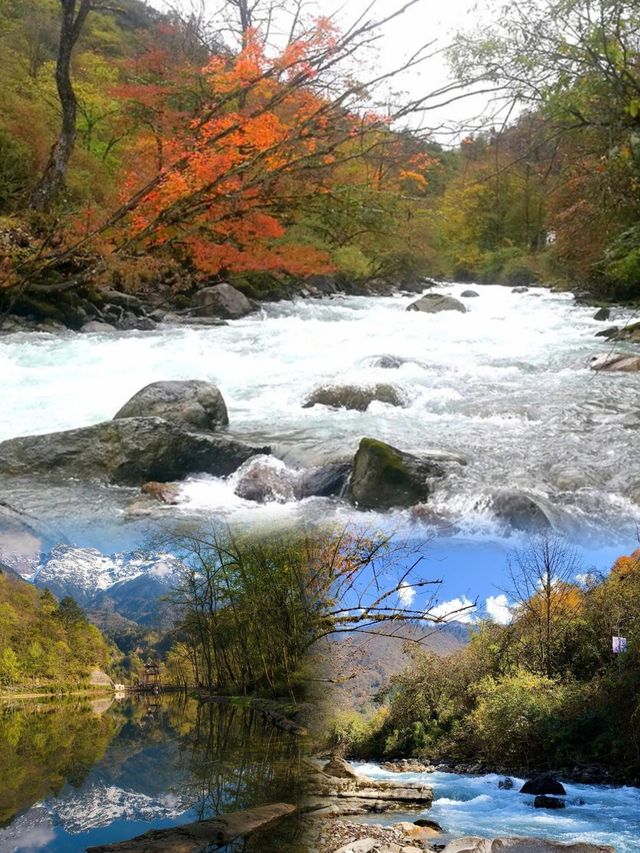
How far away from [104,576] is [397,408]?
183 inches

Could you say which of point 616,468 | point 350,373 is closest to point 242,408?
point 350,373

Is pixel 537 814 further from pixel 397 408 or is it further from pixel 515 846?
pixel 397 408

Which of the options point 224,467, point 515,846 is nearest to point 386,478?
point 224,467

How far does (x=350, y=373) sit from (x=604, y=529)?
4.70 meters

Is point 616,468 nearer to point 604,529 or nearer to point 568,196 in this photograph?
point 604,529

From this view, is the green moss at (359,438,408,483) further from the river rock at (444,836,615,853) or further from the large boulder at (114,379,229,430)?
the river rock at (444,836,615,853)

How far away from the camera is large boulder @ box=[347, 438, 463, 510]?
404cm

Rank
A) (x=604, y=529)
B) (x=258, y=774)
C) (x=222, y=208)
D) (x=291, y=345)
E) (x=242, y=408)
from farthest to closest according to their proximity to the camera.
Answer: (x=291, y=345)
(x=242, y=408)
(x=604, y=529)
(x=258, y=774)
(x=222, y=208)

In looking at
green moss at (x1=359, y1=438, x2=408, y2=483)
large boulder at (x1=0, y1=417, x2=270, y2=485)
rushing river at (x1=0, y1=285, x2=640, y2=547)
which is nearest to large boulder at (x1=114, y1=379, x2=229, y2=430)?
rushing river at (x1=0, y1=285, x2=640, y2=547)

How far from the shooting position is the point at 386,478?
4.17 metres

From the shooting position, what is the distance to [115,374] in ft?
27.1

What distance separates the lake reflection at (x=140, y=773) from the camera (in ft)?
9.32

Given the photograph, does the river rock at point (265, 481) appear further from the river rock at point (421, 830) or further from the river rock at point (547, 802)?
the river rock at point (547, 802)

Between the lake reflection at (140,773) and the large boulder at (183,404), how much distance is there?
2114 mm
